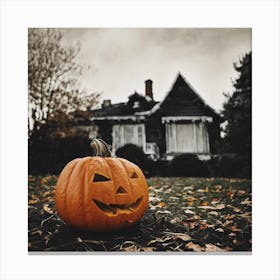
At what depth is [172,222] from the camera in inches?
92.3

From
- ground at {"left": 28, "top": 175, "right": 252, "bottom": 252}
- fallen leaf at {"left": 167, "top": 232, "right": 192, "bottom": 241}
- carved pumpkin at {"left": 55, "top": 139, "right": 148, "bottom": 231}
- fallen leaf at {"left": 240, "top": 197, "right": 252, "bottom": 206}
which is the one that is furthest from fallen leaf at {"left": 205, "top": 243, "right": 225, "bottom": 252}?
carved pumpkin at {"left": 55, "top": 139, "right": 148, "bottom": 231}

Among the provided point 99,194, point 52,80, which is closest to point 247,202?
point 99,194

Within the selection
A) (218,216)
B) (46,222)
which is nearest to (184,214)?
(218,216)

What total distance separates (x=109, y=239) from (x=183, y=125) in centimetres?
81

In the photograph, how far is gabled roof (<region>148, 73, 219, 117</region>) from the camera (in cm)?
246

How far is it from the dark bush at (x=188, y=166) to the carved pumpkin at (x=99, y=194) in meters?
0.46

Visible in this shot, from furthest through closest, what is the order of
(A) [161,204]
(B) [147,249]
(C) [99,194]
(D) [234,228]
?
1. (A) [161,204]
2. (D) [234,228]
3. (B) [147,249]
4. (C) [99,194]

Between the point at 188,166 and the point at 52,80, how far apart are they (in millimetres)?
990

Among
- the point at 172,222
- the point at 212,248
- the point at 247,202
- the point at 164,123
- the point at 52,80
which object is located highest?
the point at 52,80

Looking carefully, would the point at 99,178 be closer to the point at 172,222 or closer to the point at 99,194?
the point at 99,194

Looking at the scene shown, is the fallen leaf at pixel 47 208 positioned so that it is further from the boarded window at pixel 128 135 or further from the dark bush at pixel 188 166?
the dark bush at pixel 188 166

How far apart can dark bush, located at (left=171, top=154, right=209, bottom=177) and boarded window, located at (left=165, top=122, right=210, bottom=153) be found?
0.04 m

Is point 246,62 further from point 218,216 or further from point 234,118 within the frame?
point 218,216

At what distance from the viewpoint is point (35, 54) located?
2479 mm
